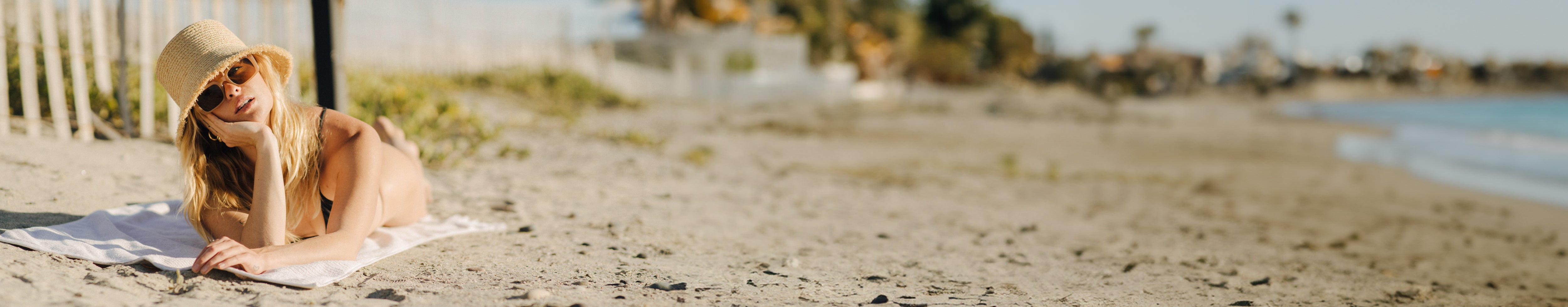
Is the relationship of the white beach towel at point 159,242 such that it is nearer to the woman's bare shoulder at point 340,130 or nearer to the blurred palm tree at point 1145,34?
the woman's bare shoulder at point 340,130

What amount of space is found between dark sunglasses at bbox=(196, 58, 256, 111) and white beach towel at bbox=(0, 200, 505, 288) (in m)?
0.46

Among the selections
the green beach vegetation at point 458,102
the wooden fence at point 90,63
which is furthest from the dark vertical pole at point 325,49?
the green beach vegetation at point 458,102

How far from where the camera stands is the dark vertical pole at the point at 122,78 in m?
4.23

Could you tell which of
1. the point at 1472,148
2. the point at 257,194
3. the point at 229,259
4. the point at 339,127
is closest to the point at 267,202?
the point at 257,194

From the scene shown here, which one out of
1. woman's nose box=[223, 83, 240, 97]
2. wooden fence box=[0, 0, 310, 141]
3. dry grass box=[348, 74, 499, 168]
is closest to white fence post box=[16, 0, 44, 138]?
wooden fence box=[0, 0, 310, 141]

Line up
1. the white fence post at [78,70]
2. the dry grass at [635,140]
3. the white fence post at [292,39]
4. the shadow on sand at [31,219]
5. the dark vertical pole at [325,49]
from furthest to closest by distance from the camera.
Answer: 1. the dry grass at [635,140]
2. the white fence post at [292,39]
3. the white fence post at [78,70]
4. the dark vertical pole at [325,49]
5. the shadow on sand at [31,219]

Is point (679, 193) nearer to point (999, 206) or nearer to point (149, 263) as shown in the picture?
point (999, 206)

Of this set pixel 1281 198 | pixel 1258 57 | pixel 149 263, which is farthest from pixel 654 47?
pixel 1258 57

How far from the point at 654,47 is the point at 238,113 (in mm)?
19265

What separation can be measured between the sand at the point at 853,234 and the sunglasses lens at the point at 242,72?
0.56m

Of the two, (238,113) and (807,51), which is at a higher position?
(238,113)

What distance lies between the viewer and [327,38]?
3.67m

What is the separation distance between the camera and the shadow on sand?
8.64 feet

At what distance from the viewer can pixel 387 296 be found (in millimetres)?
2346
